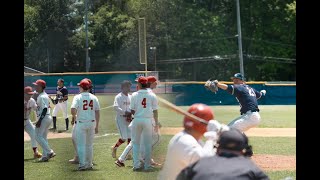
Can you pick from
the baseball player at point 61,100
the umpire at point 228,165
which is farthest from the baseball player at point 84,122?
the umpire at point 228,165

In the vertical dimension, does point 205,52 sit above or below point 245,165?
above

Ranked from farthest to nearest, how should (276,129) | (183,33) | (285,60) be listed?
(285,60) → (276,129) → (183,33)

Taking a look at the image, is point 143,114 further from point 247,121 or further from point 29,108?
point 29,108

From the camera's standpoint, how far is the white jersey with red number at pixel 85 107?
8.90 metres

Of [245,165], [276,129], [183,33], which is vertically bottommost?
[276,129]

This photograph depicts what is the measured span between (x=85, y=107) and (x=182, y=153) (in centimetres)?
529

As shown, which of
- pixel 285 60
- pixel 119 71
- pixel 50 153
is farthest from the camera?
pixel 285 60

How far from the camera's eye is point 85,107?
8930 mm

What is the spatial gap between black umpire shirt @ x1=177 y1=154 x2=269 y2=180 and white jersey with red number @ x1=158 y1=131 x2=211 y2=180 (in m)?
0.38

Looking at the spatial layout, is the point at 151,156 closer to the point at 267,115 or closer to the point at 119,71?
the point at 119,71

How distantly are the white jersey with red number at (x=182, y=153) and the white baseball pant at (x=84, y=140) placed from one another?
5.06 metres

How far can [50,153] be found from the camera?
10141mm
